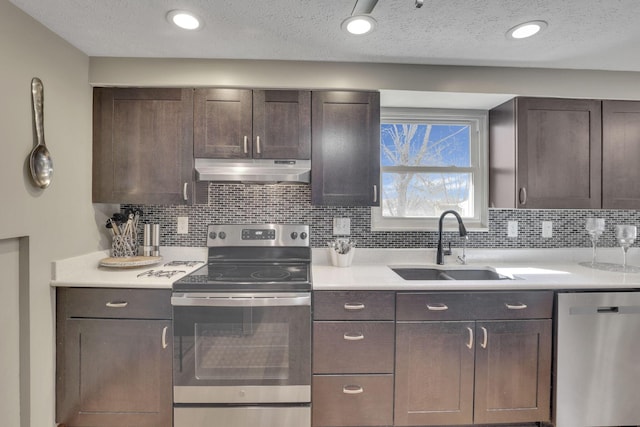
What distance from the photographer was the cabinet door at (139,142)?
202 cm

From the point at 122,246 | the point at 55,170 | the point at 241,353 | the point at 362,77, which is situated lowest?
the point at 241,353

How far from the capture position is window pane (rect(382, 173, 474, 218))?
2.48 metres

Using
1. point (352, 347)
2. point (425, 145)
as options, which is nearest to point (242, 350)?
point (352, 347)

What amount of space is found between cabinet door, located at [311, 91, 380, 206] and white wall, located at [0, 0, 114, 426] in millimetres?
1425

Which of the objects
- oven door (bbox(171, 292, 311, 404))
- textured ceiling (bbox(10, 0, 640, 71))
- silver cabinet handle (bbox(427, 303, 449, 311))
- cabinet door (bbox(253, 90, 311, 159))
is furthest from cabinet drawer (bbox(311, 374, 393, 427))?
textured ceiling (bbox(10, 0, 640, 71))

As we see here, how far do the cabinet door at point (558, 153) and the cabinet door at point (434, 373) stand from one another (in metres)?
1.05

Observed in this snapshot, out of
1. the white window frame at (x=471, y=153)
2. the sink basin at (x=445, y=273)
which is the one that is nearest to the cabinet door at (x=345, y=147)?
the white window frame at (x=471, y=153)

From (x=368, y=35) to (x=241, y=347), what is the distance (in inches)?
71.4

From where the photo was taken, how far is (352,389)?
1.73m

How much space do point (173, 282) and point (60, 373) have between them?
792mm

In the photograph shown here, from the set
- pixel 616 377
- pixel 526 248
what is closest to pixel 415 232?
pixel 526 248

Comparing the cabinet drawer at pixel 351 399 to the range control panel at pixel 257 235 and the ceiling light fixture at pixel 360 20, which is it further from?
the ceiling light fixture at pixel 360 20

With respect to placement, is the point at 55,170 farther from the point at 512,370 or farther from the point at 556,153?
the point at 556,153

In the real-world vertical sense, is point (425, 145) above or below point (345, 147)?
above
